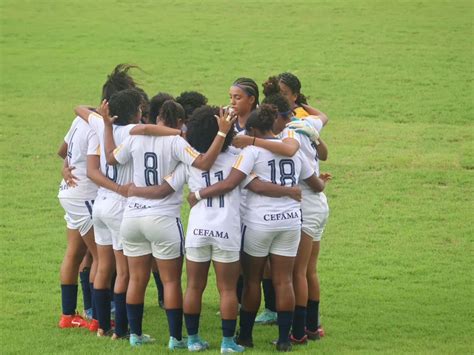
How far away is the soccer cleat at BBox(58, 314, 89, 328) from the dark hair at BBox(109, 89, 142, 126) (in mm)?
2038

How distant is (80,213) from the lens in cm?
965

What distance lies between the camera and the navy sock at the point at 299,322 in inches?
360

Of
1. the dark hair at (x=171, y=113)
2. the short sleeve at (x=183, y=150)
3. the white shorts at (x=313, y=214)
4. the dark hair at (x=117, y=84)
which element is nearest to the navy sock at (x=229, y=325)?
the white shorts at (x=313, y=214)

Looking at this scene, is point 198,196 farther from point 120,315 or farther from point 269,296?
point 269,296

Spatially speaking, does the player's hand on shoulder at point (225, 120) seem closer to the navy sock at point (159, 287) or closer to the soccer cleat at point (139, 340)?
the soccer cleat at point (139, 340)

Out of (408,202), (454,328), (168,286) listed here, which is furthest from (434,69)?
(168,286)

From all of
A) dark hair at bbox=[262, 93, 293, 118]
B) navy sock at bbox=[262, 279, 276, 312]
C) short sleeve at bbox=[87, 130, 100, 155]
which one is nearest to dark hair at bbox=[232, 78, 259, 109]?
dark hair at bbox=[262, 93, 293, 118]

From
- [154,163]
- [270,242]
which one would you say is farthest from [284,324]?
[154,163]

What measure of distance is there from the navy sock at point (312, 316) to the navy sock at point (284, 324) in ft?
2.18

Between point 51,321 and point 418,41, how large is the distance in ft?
59.9

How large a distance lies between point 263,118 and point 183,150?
0.72 m

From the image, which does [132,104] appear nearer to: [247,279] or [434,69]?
[247,279]


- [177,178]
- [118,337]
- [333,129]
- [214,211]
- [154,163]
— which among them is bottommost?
[118,337]

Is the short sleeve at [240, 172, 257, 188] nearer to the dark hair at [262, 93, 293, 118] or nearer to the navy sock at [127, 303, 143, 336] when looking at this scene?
the dark hair at [262, 93, 293, 118]
